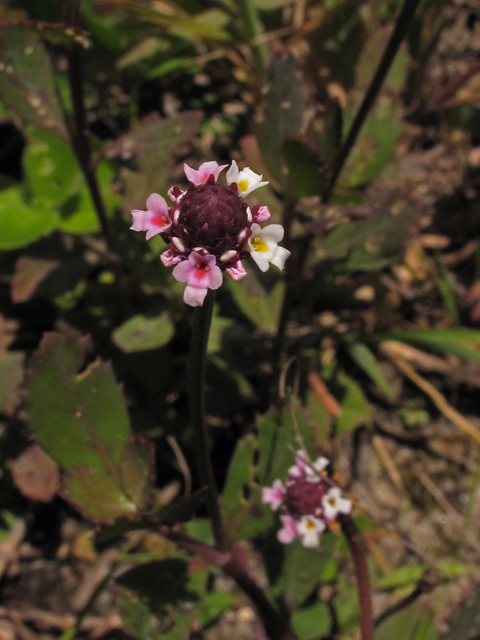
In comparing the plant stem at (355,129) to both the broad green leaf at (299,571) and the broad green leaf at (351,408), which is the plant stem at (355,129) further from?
the broad green leaf at (299,571)

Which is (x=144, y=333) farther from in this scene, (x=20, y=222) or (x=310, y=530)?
(x=310, y=530)

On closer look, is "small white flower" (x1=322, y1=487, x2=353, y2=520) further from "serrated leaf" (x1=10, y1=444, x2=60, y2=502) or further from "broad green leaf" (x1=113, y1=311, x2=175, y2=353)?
"serrated leaf" (x1=10, y1=444, x2=60, y2=502)

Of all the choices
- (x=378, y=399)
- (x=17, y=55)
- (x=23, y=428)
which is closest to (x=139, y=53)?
(x=17, y=55)

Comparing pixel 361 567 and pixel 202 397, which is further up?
pixel 202 397

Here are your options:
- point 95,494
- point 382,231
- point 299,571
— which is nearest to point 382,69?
point 382,231

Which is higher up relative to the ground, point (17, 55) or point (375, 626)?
point (17, 55)

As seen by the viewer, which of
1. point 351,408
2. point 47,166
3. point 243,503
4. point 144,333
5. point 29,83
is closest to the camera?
point 243,503

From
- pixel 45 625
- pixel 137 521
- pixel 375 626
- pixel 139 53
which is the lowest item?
pixel 375 626

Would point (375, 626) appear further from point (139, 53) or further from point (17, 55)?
point (139, 53)

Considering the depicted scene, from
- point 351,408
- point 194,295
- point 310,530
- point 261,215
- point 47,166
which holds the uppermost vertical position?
point 47,166
